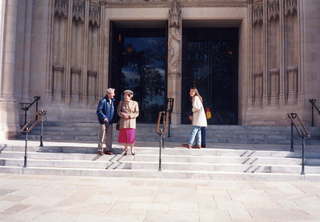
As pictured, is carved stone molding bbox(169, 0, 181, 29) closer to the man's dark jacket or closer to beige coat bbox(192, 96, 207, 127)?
beige coat bbox(192, 96, 207, 127)

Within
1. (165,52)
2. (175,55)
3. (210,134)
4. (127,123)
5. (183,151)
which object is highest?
(165,52)

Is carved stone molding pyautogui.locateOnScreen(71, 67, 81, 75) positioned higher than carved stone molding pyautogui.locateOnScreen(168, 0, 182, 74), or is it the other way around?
carved stone molding pyautogui.locateOnScreen(168, 0, 182, 74)

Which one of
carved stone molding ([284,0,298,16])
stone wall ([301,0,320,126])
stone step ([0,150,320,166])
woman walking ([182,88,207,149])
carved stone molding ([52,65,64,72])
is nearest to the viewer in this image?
stone step ([0,150,320,166])

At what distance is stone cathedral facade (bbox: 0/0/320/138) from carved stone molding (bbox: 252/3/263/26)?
1.7 inches

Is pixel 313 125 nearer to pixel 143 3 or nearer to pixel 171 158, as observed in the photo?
pixel 171 158

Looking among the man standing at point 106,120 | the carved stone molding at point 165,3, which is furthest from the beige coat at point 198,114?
the carved stone molding at point 165,3

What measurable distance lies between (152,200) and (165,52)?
1132 cm

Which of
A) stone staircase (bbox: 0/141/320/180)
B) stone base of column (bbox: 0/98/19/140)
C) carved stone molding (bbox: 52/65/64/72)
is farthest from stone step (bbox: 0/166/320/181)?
carved stone molding (bbox: 52/65/64/72)

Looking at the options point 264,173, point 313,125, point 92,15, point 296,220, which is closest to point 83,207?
point 296,220

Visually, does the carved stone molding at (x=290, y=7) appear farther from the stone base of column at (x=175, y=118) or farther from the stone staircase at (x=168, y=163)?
the stone staircase at (x=168, y=163)

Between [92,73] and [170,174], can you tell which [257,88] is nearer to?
[92,73]

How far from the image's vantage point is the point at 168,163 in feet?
27.2

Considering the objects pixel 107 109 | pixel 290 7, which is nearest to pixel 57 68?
pixel 107 109

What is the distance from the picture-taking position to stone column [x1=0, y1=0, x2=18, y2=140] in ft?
39.3
